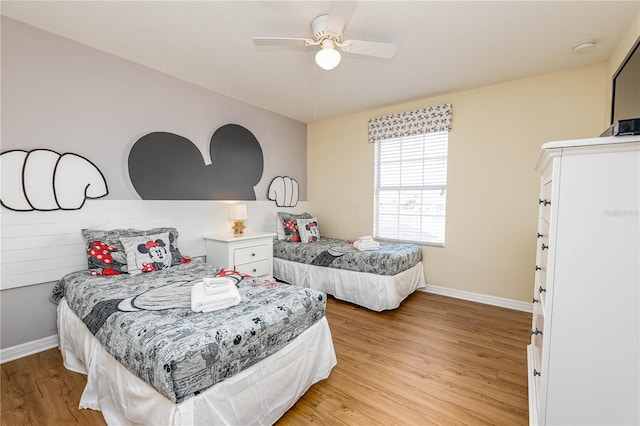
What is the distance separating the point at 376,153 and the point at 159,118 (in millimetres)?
2717

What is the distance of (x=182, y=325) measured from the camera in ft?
4.43

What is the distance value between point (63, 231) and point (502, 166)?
4261 millimetres

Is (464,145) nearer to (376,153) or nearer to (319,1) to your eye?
(376,153)

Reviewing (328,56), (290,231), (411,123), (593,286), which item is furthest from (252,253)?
(593,286)

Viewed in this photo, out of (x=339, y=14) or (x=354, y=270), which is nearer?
(x=339, y=14)

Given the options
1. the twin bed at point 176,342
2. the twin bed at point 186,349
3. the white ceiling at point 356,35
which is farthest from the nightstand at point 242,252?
the white ceiling at point 356,35

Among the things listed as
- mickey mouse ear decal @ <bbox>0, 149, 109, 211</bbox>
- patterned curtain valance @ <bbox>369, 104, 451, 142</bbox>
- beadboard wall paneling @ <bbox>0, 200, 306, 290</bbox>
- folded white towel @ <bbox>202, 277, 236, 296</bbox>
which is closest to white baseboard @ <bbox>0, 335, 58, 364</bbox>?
beadboard wall paneling @ <bbox>0, 200, 306, 290</bbox>

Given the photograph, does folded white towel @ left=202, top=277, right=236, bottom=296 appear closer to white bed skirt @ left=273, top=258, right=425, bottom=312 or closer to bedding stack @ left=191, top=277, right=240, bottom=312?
bedding stack @ left=191, top=277, right=240, bottom=312

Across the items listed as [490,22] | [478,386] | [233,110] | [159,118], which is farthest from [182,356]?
[233,110]

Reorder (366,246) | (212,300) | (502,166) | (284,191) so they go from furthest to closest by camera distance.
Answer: (284,191) < (366,246) < (502,166) < (212,300)

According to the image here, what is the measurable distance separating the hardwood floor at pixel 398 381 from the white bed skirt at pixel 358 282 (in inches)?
11.8

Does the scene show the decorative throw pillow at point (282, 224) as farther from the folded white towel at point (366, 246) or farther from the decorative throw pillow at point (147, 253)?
the decorative throw pillow at point (147, 253)

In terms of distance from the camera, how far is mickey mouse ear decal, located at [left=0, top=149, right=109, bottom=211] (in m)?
1.99

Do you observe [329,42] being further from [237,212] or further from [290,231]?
[290,231]
